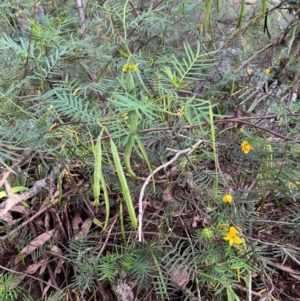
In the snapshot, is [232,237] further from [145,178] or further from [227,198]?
[145,178]

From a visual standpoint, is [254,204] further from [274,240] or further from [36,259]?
[36,259]

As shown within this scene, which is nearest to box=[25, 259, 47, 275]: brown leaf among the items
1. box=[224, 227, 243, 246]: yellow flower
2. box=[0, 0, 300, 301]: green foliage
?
box=[0, 0, 300, 301]: green foliage

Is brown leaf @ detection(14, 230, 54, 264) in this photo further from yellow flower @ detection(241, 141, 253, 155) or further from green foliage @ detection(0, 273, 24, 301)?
yellow flower @ detection(241, 141, 253, 155)

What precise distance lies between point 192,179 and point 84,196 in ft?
0.65

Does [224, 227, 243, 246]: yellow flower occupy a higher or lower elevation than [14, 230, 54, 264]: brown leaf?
higher

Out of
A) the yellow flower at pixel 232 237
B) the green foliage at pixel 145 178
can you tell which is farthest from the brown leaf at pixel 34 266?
the yellow flower at pixel 232 237

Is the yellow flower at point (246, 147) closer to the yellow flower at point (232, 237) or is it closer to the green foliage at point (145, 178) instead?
the green foliage at point (145, 178)

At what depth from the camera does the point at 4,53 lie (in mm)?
872

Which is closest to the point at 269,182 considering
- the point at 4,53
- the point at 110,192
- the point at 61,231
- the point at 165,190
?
the point at 165,190

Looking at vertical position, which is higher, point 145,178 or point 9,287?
point 145,178

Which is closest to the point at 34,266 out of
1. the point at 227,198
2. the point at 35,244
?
the point at 35,244

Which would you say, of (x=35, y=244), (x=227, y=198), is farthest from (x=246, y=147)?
(x=35, y=244)

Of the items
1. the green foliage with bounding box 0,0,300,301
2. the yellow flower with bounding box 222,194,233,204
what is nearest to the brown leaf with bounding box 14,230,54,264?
the green foliage with bounding box 0,0,300,301

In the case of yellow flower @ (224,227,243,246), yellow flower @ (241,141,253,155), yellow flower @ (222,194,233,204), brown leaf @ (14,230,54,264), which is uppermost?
yellow flower @ (241,141,253,155)
